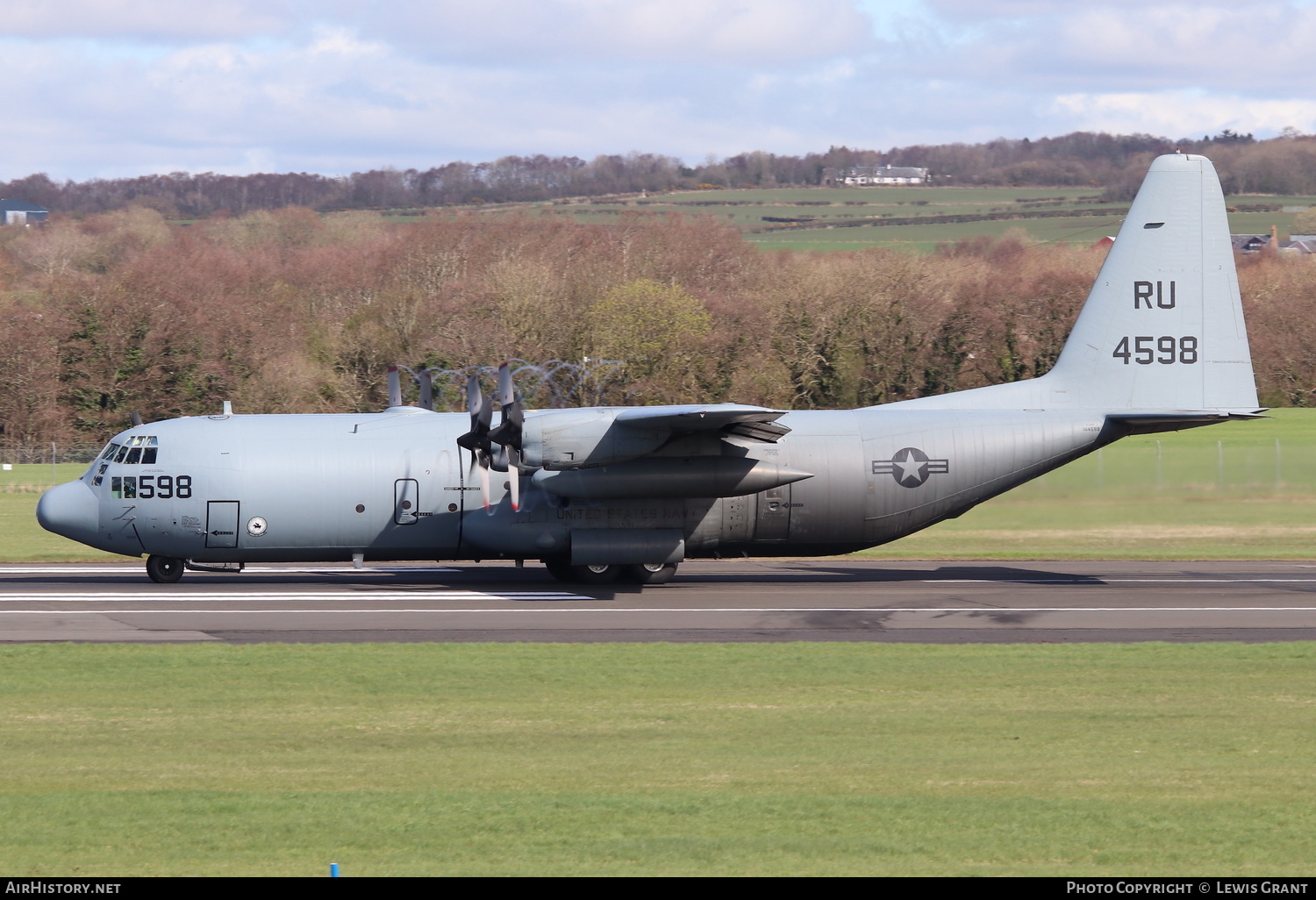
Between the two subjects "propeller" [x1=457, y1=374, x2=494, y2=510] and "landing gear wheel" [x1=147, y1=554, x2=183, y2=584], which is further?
"landing gear wheel" [x1=147, y1=554, x2=183, y2=584]

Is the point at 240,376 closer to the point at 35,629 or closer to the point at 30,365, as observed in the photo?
the point at 30,365

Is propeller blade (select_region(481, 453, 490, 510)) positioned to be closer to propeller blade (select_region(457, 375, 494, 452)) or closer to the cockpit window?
propeller blade (select_region(457, 375, 494, 452))

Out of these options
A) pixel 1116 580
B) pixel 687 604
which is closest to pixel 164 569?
pixel 687 604

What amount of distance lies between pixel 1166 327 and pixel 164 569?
2094cm

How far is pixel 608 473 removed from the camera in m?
24.4

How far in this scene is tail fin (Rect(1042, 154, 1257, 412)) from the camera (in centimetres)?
2673

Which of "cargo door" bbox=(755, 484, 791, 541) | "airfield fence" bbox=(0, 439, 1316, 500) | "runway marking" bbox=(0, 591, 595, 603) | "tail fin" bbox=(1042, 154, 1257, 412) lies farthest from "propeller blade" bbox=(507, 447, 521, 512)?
"airfield fence" bbox=(0, 439, 1316, 500)

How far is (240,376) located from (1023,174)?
366 feet

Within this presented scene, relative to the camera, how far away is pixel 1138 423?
26.0 meters

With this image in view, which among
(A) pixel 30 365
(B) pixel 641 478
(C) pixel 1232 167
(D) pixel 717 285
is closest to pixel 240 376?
(A) pixel 30 365

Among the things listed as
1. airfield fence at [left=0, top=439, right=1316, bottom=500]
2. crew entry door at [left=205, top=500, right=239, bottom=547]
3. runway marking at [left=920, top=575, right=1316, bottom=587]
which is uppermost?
airfield fence at [left=0, top=439, right=1316, bottom=500]

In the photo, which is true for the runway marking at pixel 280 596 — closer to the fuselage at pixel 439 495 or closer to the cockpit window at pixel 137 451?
the fuselage at pixel 439 495

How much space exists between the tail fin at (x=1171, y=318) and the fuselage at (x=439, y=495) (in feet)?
5.92

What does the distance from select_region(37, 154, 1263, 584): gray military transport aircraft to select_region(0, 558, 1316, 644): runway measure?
3.10ft
